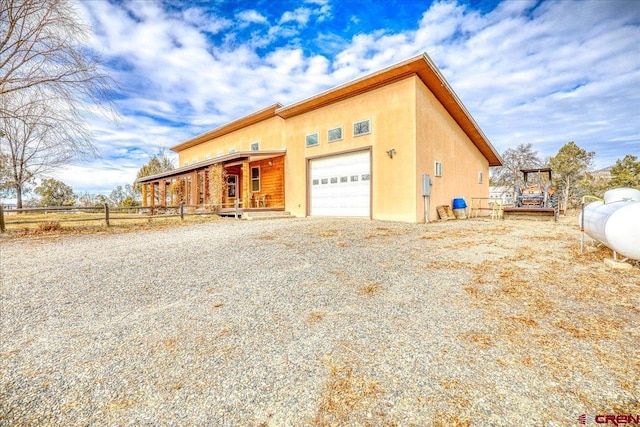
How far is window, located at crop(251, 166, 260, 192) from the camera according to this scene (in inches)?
670

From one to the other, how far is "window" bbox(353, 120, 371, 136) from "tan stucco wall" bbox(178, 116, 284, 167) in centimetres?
489

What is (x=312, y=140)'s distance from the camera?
13461 millimetres

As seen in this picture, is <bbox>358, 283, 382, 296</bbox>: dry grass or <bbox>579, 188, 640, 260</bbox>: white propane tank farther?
<bbox>579, 188, 640, 260</bbox>: white propane tank

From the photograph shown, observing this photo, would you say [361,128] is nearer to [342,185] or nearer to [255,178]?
[342,185]

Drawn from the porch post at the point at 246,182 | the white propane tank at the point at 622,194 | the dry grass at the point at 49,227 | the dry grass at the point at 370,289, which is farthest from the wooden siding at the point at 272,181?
the white propane tank at the point at 622,194

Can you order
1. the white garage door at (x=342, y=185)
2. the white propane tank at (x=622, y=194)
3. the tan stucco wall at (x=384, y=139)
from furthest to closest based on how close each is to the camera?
1. the white garage door at (x=342, y=185)
2. the tan stucco wall at (x=384, y=139)
3. the white propane tank at (x=622, y=194)

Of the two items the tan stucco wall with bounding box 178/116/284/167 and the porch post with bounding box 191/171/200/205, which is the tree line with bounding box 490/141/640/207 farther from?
the porch post with bounding box 191/171/200/205

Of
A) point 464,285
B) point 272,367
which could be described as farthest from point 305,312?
point 464,285

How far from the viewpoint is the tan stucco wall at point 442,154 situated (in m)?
10.8

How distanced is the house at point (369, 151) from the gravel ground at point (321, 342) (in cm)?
619

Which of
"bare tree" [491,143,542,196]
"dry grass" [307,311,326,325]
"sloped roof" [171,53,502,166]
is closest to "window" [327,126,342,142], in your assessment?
"sloped roof" [171,53,502,166]

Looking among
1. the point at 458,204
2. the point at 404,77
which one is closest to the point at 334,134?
the point at 404,77

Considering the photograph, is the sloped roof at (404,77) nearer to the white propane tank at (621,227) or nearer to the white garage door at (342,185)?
the white garage door at (342,185)

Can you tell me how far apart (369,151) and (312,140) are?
126 inches
